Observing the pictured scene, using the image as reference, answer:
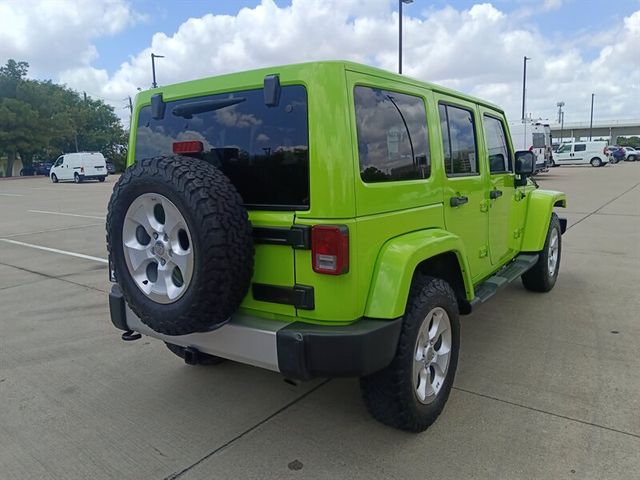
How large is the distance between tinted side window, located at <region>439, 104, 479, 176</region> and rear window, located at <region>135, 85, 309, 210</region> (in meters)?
1.20

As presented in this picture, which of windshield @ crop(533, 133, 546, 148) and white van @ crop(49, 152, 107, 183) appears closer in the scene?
windshield @ crop(533, 133, 546, 148)

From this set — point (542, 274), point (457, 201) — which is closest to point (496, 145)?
point (457, 201)

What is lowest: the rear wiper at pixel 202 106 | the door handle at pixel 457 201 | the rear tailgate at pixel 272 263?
the rear tailgate at pixel 272 263

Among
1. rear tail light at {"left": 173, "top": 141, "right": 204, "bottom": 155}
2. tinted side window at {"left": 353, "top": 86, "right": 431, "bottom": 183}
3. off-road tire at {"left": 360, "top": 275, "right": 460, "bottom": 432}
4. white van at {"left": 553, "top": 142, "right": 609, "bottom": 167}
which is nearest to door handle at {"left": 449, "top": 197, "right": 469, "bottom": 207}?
tinted side window at {"left": 353, "top": 86, "right": 431, "bottom": 183}

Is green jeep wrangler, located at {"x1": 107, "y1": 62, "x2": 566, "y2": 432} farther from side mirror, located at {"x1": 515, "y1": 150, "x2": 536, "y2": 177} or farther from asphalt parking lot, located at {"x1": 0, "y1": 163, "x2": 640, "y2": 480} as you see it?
side mirror, located at {"x1": 515, "y1": 150, "x2": 536, "y2": 177}

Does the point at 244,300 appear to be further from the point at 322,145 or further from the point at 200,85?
the point at 200,85

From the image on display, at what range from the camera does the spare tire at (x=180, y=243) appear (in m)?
2.35

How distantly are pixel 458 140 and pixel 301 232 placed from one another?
1.68m

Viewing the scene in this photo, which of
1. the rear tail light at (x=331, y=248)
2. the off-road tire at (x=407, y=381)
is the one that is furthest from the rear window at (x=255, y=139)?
the off-road tire at (x=407, y=381)

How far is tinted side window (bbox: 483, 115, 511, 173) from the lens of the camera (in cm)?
414

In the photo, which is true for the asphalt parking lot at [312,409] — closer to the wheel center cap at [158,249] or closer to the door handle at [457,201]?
the wheel center cap at [158,249]

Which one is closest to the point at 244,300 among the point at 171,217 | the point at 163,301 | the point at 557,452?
the point at 163,301

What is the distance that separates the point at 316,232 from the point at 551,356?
246 centimetres

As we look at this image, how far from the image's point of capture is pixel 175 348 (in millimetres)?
3680
